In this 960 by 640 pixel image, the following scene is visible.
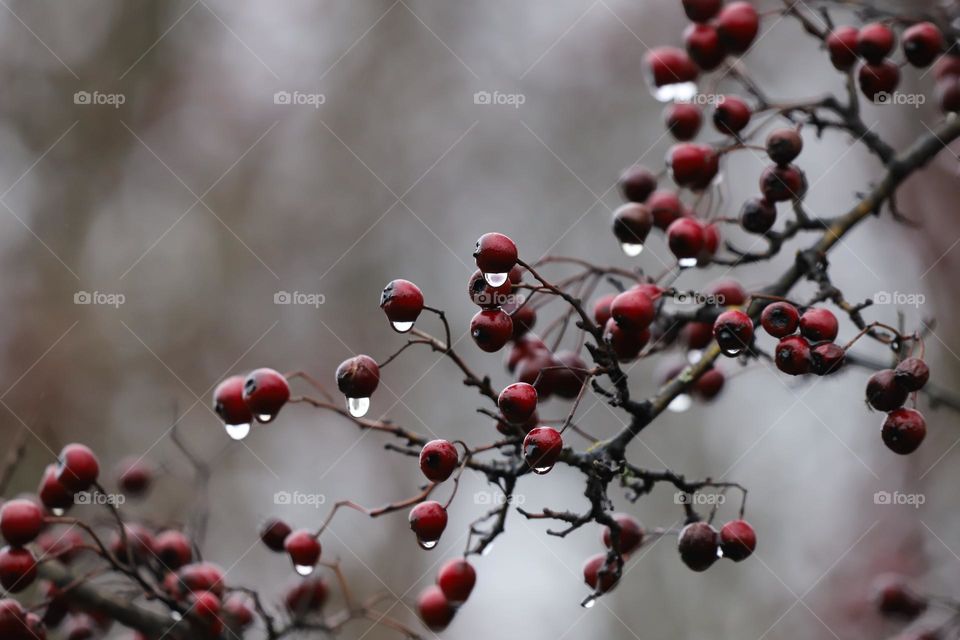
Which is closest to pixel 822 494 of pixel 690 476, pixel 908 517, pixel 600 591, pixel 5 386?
pixel 908 517

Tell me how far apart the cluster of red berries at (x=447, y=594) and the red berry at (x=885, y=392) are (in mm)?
1132

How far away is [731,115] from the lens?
8.75ft

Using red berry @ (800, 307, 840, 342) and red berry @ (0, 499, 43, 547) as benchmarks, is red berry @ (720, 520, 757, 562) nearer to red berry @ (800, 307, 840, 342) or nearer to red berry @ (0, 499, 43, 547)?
red berry @ (800, 307, 840, 342)

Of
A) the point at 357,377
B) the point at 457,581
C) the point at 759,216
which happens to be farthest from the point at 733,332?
the point at 457,581

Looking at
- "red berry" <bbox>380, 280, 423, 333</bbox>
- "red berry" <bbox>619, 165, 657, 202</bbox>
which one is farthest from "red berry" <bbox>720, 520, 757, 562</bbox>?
"red berry" <bbox>619, 165, 657, 202</bbox>

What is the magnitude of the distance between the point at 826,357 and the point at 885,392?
19cm

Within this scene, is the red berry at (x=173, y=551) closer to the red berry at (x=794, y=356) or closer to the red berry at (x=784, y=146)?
the red berry at (x=794, y=356)

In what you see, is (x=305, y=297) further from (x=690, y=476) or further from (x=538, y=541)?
(x=690, y=476)

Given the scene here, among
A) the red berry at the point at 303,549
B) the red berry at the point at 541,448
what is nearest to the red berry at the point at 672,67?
the red berry at the point at 541,448

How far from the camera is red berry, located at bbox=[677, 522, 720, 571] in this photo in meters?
2.12

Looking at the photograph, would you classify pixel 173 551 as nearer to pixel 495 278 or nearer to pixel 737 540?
pixel 495 278

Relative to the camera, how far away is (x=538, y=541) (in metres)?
7.14

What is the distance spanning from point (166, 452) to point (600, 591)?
18.6ft

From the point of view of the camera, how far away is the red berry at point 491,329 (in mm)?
2016
